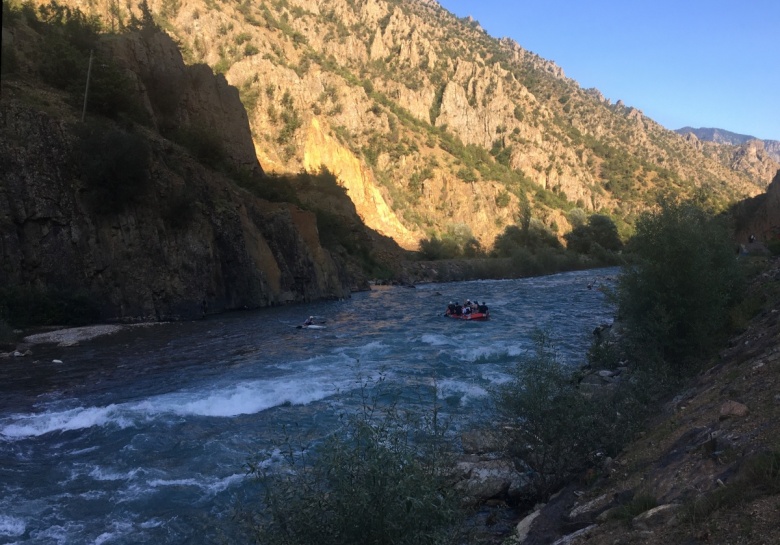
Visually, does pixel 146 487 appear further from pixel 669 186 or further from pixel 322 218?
pixel 669 186

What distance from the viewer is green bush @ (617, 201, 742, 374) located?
547 inches

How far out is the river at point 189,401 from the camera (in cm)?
805

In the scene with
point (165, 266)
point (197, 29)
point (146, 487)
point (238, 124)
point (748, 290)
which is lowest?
point (146, 487)

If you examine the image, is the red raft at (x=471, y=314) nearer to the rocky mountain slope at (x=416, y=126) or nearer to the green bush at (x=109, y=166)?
the green bush at (x=109, y=166)

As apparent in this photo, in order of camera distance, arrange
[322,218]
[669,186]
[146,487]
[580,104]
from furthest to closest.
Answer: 1. [580,104]
2. [669,186]
3. [322,218]
4. [146,487]

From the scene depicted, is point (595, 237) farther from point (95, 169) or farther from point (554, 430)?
point (554, 430)

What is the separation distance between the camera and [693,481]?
5703mm

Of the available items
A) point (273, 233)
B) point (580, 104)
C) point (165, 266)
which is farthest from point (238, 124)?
point (580, 104)

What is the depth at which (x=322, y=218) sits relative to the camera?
49375mm

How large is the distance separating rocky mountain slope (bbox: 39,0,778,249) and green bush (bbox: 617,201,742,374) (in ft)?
146

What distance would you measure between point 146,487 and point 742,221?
1952 inches

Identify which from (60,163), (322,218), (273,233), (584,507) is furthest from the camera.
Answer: (322,218)

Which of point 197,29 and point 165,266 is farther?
point 197,29

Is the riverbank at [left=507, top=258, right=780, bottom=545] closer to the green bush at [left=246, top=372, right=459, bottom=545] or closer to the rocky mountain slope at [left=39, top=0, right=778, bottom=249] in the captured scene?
the green bush at [left=246, top=372, right=459, bottom=545]
